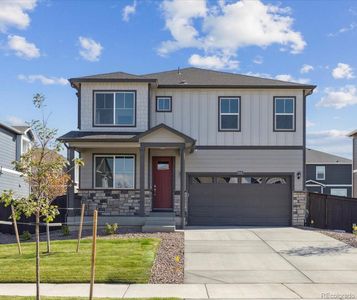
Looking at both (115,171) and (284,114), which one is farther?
(284,114)

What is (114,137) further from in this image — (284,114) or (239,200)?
(284,114)

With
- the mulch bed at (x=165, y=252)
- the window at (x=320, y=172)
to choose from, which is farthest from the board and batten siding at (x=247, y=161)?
the window at (x=320, y=172)

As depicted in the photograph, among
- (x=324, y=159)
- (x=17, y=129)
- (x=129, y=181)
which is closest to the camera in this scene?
(x=129, y=181)

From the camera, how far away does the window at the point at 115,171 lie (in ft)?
62.1

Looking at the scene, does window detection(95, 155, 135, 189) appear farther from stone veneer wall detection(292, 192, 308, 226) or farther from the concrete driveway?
stone veneer wall detection(292, 192, 308, 226)

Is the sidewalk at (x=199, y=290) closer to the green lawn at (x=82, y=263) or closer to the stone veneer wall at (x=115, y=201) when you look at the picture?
the green lawn at (x=82, y=263)

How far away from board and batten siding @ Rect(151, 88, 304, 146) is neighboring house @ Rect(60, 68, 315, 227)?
42 millimetres

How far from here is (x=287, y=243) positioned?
14.1 m

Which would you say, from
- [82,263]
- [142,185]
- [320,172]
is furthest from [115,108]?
[320,172]

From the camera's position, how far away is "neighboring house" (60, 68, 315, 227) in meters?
18.8

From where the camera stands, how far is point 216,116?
765 inches

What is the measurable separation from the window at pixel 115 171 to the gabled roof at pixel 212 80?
3.55 meters

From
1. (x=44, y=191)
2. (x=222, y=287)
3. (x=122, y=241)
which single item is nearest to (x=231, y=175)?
(x=122, y=241)

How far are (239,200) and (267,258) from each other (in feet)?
25.8
